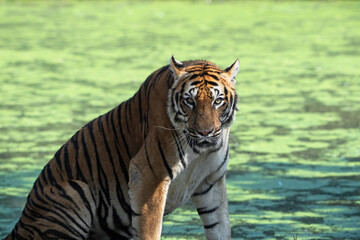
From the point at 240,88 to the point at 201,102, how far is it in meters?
5.03

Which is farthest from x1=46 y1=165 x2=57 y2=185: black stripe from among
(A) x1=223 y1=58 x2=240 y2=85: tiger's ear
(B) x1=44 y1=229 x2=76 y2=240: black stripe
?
(A) x1=223 y1=58 x2=240 y2=85: tiger's ear

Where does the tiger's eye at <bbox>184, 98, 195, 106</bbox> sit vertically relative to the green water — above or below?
above

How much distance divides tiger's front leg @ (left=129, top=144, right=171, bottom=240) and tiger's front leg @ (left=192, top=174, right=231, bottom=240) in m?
0.23

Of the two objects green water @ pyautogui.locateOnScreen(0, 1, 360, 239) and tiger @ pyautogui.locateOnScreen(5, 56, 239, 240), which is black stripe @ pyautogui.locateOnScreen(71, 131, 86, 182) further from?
green water @ pyautogui.locateOnScreen(0, 1, 360, 239)

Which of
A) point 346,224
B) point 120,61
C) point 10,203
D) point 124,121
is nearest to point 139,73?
point 120,61

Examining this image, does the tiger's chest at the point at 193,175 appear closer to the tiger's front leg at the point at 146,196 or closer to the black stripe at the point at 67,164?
the tiger's front leg at the point at 146,196

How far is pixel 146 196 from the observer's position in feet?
10.5

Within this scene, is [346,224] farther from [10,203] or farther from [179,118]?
[10,203]

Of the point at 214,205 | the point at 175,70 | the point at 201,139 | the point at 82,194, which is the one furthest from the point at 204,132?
the point at 82,194

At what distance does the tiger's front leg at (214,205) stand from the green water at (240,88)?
22cm

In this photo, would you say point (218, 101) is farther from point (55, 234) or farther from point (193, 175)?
point (55, 234)

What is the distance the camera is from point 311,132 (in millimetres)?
6477

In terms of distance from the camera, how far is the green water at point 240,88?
4.78m

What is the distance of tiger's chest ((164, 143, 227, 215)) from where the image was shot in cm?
325
